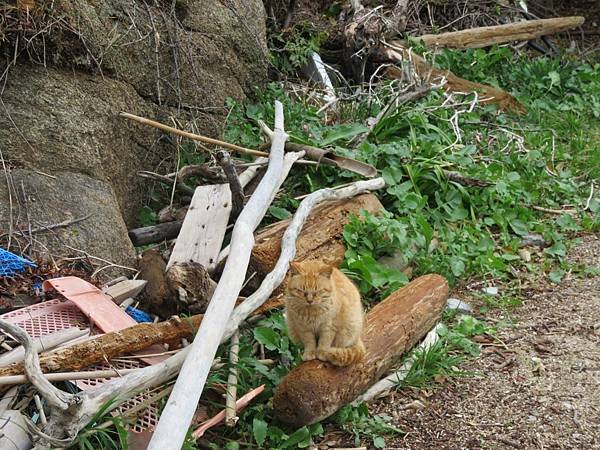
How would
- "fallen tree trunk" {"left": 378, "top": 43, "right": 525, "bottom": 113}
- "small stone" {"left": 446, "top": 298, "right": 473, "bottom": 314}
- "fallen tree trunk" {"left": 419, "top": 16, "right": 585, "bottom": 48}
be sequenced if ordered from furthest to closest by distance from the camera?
1. "fallen tree trunk" {"left": 419, "top": 16, "right": 585, "bottom": 48}
2. "fallen tree trunk" {"left": 378, "top": 43, "right": 525, "bottom": 113}
3. "small stone" {"left": 446, "top": 298, "right": 473, "bottom": 314}

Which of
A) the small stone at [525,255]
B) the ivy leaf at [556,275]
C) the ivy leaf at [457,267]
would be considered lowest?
the ivy leaf at [556,275]

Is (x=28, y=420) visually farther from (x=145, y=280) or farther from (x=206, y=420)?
(x=145, y=280)

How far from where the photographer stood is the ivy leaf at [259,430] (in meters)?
3.90

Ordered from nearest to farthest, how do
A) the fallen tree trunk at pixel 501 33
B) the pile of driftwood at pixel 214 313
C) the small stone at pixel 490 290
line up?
the pile of driftwood at pixel 214 313 → the small stone at pixel 490 290 → the fallen tree trunk at pixel 501 33

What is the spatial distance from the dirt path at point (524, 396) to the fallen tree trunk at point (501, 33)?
4.19 metres

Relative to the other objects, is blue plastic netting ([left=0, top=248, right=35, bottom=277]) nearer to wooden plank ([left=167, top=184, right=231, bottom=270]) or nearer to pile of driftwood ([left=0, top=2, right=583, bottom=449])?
pile of driftwood ([left=0, top=2, right=583, bottom=449])

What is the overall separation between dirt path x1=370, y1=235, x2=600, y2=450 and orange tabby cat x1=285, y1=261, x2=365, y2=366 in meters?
0.52

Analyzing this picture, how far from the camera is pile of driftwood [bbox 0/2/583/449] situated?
3.52 meters

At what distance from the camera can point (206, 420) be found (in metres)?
3.99

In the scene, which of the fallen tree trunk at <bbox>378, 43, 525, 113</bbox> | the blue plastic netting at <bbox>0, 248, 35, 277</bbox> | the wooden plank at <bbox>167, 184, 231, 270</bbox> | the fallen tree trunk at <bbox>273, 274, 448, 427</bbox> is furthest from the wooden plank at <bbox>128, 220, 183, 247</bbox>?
the fallen tree trunk at <bbox>378, 43, 525, 113</bbox>

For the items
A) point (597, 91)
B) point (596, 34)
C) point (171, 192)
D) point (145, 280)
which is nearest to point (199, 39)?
point (171, 192)

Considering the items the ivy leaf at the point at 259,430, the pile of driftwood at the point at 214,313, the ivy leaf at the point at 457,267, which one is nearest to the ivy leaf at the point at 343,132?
the pile of driftwood at the point at 214,313

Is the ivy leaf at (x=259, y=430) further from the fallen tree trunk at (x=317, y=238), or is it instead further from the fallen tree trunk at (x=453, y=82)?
the fallen tree trunk at (x=453, y=82)

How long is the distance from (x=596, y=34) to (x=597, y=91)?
1.97 meters
